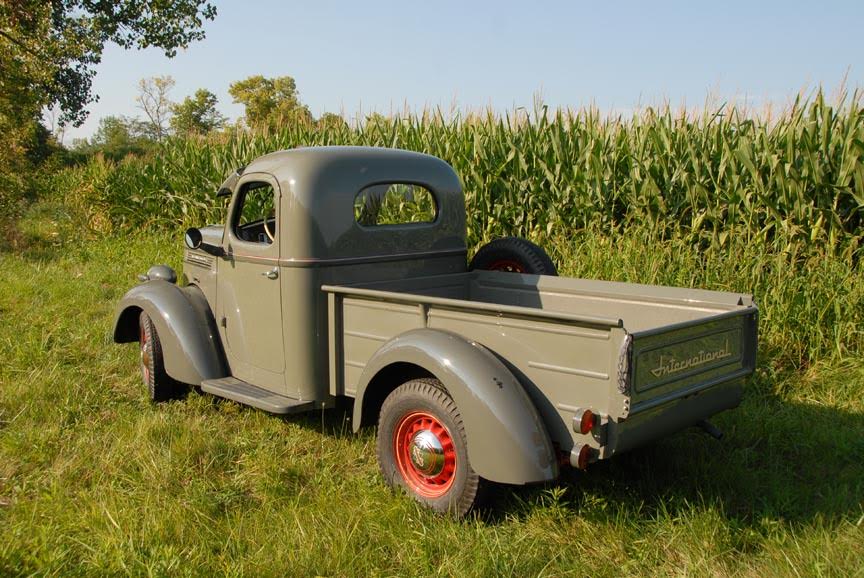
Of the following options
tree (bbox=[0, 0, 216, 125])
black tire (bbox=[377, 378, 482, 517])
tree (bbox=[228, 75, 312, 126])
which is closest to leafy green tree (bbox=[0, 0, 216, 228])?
tree (bbox=[0, 0, 216, 125])

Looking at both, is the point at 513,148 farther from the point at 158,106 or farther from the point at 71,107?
the point at 158,106

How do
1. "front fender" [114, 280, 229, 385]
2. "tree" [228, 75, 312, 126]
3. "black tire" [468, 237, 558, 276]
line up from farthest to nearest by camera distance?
"tree" [228, 75, 312, 126]
"black tire" [468, 237, 558, 276]
"front fender" [114, 280, 229, 385]

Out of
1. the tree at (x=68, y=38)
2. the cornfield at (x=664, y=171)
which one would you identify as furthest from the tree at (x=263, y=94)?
the cornfield at (x=664, y=171)

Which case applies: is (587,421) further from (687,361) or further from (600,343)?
(687,361)

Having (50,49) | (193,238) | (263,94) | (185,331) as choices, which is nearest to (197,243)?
(193,238)

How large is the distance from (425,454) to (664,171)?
418 centimetres

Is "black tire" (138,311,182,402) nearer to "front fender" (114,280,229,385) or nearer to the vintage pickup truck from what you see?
the vintage pickup truck

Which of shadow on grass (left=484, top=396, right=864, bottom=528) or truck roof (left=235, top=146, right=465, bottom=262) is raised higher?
truck roof (left=235, top=146, right=465, bottom=262)

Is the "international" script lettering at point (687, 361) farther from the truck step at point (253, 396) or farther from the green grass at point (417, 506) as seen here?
the truck step at point (253, 396)

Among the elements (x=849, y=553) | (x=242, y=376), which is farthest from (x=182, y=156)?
(x=849, y=553)

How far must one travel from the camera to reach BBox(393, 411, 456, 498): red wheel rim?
340 cm

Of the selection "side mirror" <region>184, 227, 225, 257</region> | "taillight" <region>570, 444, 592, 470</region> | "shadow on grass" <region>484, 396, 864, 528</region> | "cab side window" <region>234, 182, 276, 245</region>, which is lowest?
"shadow on grass" <region>484, 396, 864, 528</region>

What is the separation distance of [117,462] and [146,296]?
4.64 ft

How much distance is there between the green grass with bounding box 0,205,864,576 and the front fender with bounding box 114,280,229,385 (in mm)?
330
